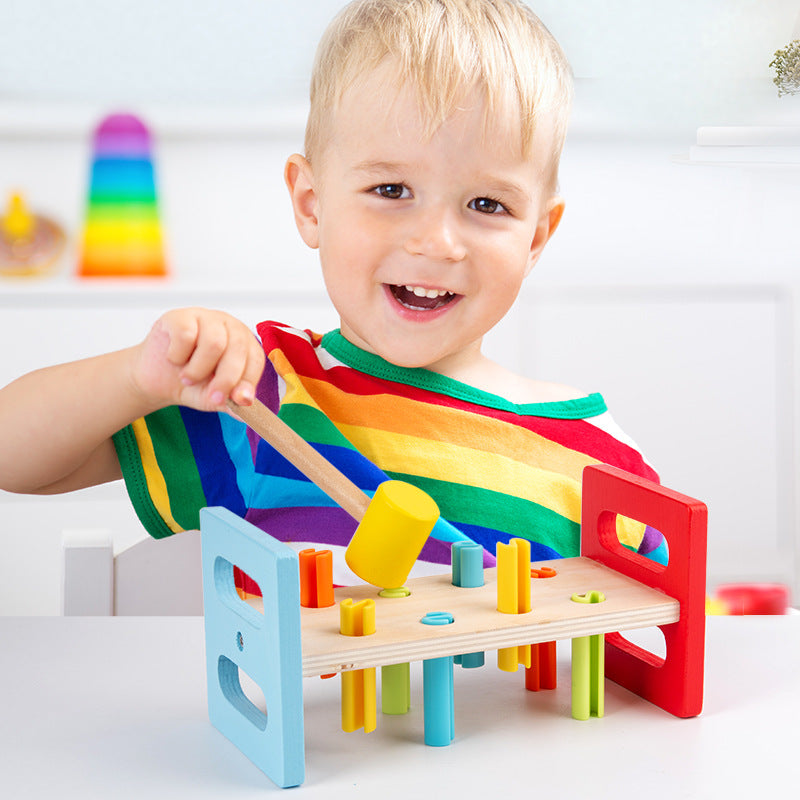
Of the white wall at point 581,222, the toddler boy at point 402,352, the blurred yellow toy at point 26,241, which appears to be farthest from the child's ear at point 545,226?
the blurred yellow toy at point 26,241

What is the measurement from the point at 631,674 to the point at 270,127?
1.46 metres

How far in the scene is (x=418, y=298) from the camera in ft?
2.67

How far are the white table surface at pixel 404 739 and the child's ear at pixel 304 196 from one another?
1.11ft

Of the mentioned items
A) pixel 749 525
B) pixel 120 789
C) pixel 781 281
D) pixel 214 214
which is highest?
pixel 214 214

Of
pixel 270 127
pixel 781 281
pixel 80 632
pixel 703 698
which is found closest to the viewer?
pixel 703 698

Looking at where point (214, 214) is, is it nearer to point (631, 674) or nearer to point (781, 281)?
point (781, 281)

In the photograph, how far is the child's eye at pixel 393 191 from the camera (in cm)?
76

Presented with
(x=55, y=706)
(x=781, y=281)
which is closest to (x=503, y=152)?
(x=55, y=706)

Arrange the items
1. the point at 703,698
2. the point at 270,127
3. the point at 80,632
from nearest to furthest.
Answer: the point at 703,698 → the point at 80,632 → the point at 270,127

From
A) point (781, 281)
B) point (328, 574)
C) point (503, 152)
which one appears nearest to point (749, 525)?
point (781, 281)

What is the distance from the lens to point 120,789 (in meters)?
0.52

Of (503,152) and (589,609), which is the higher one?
(503,152)

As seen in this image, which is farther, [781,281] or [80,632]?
[781,281]

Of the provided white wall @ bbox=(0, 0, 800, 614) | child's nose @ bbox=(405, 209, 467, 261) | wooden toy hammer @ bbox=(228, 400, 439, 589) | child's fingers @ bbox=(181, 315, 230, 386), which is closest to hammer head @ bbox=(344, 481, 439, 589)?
wooden toy hammer @ bbox=(228, 400, 439, 589)
